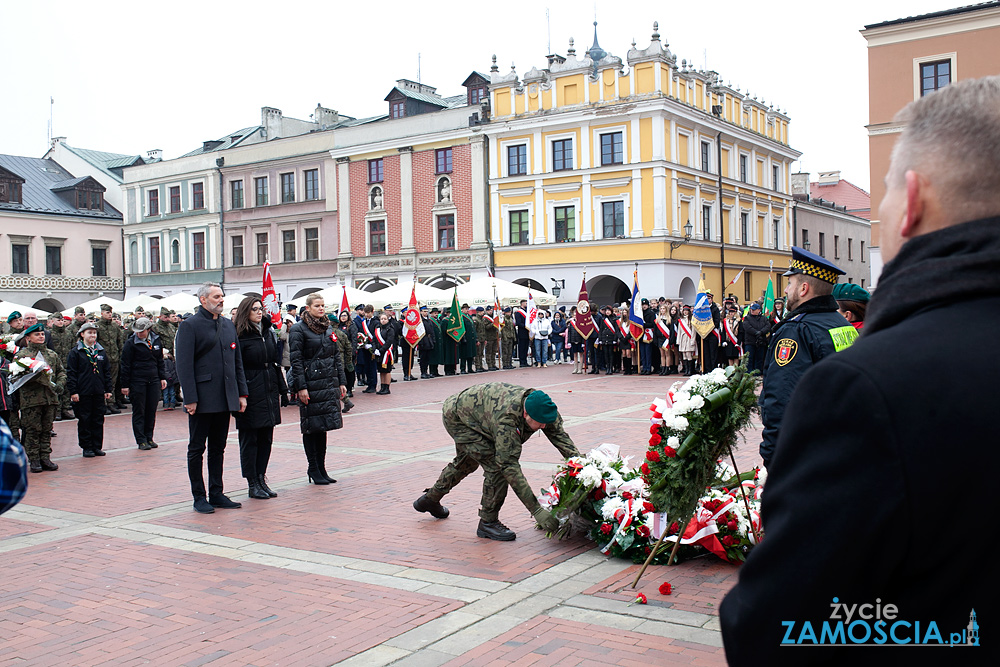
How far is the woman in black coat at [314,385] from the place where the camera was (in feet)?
30.3

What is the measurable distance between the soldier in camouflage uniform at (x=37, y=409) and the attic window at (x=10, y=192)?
45.3m

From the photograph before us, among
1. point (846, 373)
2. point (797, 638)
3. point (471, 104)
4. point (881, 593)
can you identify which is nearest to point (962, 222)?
point (846, 373)

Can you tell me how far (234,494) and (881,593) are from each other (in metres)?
8.45

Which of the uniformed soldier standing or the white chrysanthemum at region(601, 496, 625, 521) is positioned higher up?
the uniformed soldier standing

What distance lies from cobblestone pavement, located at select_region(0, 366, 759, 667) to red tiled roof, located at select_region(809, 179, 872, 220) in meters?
62.0

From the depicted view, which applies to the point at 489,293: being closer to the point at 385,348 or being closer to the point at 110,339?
the point at 385,348

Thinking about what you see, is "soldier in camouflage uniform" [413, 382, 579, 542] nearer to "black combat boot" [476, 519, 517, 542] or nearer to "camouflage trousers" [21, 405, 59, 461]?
"black combat boot" [476, 519, 517, 542]

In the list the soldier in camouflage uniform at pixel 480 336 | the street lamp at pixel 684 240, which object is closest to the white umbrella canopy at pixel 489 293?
the soldier in camouflage uniform at pixel 480 336

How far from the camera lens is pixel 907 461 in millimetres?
1248

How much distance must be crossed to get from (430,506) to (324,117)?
1899 inches

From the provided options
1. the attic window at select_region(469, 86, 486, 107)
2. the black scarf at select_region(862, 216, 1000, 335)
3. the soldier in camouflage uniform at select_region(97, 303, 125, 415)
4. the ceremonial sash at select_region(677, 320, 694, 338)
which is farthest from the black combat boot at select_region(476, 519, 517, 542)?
the attic window at select_region(469, 86, 486, 107)

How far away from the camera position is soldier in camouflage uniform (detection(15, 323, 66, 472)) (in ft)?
35.3

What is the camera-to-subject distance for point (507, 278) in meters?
41.7

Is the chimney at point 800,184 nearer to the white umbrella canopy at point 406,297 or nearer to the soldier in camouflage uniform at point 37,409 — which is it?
the white umbrella canopy at point 406,297
